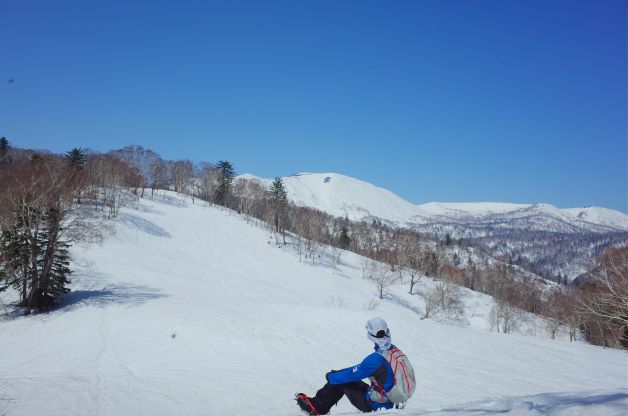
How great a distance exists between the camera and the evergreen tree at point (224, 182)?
94.5m

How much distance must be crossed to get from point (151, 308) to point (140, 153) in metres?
70.7

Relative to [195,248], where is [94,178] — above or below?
above

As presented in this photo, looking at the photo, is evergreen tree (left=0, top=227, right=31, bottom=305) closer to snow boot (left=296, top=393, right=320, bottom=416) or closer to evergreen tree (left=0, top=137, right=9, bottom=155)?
snow boot (left=296, top=393, right=320, bottom=416)

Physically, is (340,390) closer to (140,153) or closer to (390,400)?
(390,400)

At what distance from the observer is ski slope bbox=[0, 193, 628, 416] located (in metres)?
9.09

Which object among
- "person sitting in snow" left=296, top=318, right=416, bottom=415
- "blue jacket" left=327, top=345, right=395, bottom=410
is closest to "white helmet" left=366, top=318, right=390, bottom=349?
"person sitting in snow" left=296, top=318, right=416, bottom=415

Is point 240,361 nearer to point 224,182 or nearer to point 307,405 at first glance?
point 307,405

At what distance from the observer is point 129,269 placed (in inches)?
1481

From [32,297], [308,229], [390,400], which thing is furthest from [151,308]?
[308,229]

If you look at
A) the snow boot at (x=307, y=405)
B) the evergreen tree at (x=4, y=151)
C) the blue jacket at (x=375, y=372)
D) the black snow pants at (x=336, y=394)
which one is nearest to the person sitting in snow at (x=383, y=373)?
the blue jacket at (x=375, y=372)

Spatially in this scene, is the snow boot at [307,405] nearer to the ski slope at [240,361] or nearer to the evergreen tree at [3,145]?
the ski slope at [240,361]

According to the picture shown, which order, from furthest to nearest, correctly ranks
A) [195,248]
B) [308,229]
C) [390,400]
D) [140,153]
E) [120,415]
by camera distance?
[140,153]
[308,229]
[195,248]
[120,415]
[390,400]

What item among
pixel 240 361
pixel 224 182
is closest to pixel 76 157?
pixel 224 182

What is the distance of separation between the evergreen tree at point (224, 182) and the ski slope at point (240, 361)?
64381mm
